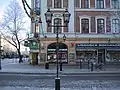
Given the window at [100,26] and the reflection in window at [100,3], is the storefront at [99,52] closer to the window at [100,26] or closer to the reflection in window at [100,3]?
the window at [100,26]

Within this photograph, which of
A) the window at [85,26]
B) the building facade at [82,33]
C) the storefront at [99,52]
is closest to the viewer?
the building facade at [82,33]

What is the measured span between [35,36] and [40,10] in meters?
4.32

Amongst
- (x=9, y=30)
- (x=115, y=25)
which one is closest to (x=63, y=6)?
(x=115, y=25)

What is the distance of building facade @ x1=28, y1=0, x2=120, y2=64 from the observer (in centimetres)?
5431

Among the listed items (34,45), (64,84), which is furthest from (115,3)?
(64,84)

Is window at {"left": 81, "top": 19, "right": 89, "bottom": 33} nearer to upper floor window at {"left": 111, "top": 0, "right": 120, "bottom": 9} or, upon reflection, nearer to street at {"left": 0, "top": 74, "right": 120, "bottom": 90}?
upper floor window at {"left": 111, "top": 0, "right": 120, "bottom": 9}

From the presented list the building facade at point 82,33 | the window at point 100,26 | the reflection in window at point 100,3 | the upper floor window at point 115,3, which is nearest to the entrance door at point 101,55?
the building facade at point 82,33

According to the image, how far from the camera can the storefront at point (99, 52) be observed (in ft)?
179

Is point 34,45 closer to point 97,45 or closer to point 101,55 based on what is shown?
point 97,45

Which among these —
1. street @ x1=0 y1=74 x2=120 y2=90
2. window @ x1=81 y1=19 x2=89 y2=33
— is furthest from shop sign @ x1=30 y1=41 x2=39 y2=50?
street @ x1=0 y1=74 x2=120 y2=90

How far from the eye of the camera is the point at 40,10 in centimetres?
5503

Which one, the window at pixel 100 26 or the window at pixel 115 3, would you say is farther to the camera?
the window at pixel 115 3

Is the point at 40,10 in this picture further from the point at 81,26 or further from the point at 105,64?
the point at 105,64

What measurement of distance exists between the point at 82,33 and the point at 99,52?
4.28 m
